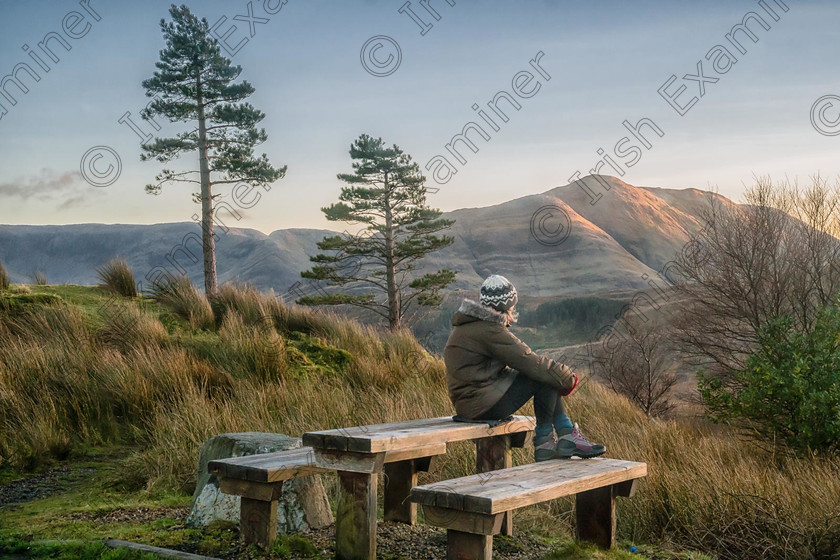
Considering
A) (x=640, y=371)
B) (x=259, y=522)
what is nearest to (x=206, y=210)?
(x=259, y=522)

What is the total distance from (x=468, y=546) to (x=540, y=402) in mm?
Result: 1293

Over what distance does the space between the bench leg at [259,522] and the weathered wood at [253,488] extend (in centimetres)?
8

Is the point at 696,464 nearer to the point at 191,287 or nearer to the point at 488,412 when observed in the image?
the point at 488,412

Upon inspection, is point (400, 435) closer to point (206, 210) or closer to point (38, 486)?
point (38, 486)

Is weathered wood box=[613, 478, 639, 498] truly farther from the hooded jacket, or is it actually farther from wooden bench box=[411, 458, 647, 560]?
the hooded jacket

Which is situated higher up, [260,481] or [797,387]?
[797,387]

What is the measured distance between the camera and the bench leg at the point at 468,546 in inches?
137

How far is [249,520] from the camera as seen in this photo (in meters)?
4.44

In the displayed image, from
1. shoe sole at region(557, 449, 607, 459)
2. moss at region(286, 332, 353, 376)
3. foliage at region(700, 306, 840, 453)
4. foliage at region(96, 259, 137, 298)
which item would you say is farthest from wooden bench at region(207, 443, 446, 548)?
foliage at region(96, 259, 137, 298)

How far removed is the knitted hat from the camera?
452cm

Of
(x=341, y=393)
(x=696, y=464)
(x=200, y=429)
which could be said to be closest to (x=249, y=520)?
(x=200, y=429)

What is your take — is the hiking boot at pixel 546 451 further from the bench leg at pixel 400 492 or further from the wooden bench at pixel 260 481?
the wooden bench at pixel 260 481

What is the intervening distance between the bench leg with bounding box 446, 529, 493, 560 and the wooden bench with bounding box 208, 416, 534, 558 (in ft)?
1.93

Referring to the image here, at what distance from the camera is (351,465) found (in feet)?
13.1
